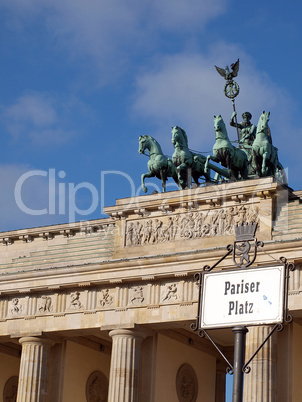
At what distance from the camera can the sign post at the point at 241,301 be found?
10.2 m

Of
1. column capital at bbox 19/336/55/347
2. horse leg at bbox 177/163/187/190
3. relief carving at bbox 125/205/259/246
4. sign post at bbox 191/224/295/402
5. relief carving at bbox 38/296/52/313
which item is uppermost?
horse leg at bbox 177/163/187/190

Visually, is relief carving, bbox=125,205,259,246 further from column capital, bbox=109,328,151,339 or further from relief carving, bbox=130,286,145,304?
column capital, bbox=109,328,151,339

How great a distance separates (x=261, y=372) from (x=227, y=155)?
10.00 m

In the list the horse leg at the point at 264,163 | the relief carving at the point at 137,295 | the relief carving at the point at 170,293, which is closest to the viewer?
the relief carving at the point at 170,293

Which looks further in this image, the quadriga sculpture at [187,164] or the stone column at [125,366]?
the quadriga sculpture at [187,164]

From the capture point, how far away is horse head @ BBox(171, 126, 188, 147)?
40.5 m

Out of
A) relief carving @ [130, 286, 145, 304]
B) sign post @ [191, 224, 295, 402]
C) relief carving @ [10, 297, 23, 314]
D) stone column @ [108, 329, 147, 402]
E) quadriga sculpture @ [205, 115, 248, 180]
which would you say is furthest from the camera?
relief carving @ [10, 297, 23, 314]

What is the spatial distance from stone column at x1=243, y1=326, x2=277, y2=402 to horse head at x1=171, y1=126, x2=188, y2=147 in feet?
34.2

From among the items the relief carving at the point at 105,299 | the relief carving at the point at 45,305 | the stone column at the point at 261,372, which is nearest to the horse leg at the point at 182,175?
the relief carving at the point at 105,299

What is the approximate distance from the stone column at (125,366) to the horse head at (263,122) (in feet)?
33.9

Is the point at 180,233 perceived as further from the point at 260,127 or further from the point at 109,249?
the point at 260,127

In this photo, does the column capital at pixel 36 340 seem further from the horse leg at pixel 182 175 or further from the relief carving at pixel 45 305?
the horse leg at pixel 182 175

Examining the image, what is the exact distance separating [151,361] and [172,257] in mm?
4904

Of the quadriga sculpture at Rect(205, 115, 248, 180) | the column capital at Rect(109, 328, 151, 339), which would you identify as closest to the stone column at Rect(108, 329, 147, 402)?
the column capital at Rect(109, 328, 151, 339)
